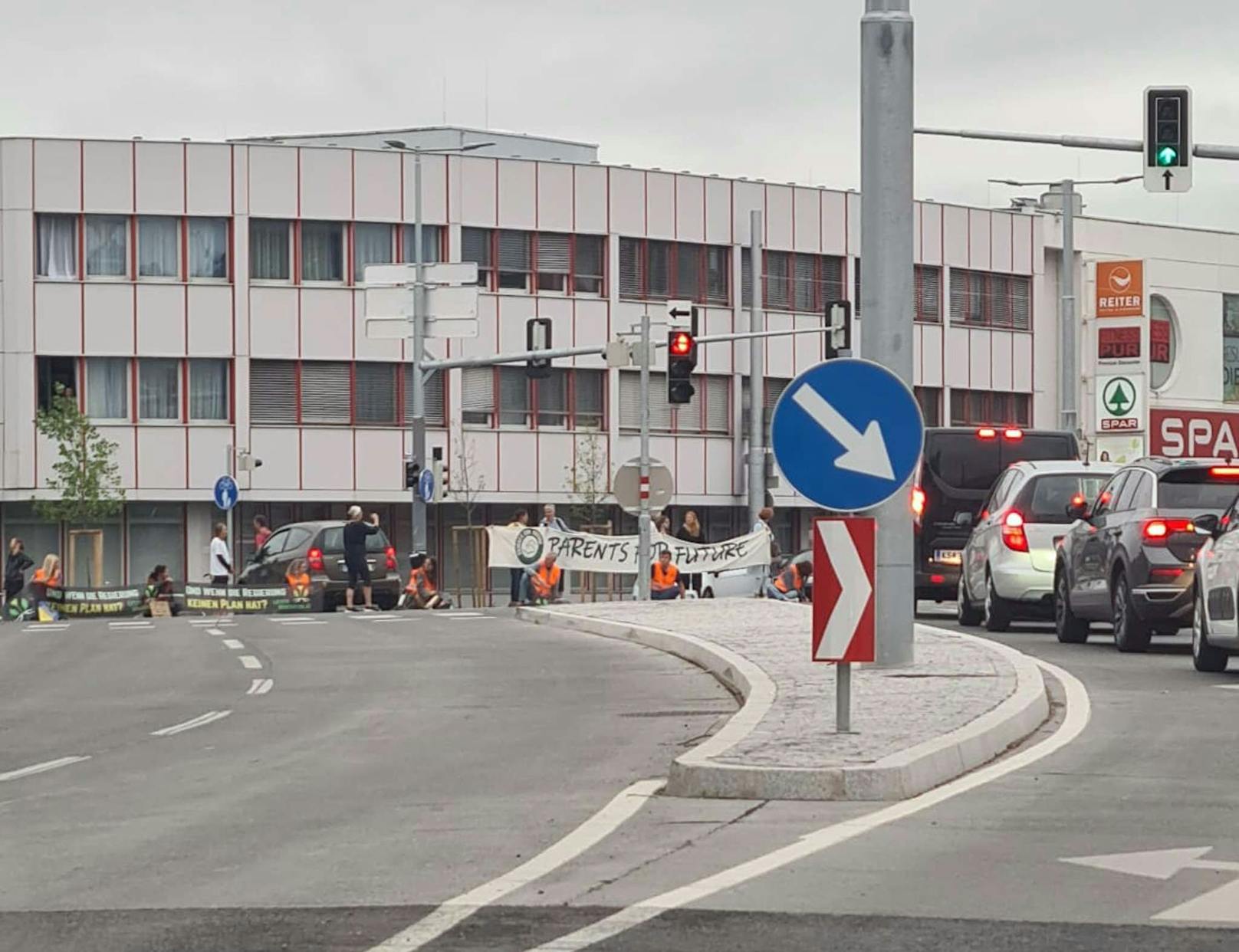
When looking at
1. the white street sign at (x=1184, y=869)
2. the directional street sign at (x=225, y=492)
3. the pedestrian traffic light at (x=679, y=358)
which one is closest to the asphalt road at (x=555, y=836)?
the white street sign at (x=1184, y=869)

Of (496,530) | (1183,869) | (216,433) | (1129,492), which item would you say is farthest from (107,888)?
(216,433)

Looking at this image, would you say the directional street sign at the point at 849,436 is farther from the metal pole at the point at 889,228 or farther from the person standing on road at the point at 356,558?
the person standing on road at the point at 356,558

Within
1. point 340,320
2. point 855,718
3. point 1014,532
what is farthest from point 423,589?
point 855,718

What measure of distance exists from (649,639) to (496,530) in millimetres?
18833

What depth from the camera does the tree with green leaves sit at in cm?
5659

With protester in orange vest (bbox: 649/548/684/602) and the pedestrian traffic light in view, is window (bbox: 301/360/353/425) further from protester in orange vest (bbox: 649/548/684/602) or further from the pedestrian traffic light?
protester in orange vest (bbox: 649/548/684/602)

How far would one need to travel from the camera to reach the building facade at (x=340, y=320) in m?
60.7

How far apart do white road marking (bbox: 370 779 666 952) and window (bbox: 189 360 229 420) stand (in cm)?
5079

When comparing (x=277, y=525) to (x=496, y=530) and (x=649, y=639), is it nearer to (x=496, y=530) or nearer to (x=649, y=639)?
(x=496, y=530)

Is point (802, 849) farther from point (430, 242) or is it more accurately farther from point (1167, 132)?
point (430, 242)

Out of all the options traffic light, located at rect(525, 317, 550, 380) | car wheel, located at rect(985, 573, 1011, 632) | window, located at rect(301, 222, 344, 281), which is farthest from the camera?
window, located at rect(301, 222, 344, 281)

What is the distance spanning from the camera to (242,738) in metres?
15.5

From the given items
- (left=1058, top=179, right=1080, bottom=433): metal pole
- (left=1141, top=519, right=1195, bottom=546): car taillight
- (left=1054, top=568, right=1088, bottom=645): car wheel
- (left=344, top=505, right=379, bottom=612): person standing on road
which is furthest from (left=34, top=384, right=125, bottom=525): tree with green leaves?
(left=1141, top=519, right=1195, bottom=546): car taillight

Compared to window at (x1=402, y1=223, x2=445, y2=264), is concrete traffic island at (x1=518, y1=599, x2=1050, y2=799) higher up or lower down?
lower down
